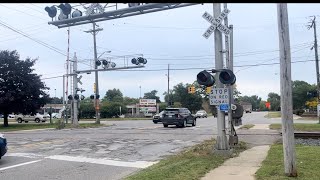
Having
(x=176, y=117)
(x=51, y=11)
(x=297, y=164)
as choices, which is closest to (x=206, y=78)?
(x=297, y=164)

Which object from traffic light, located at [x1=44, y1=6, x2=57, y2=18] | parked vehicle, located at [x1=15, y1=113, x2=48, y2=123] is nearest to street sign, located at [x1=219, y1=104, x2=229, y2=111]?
traffic light, located at [x1=44, y1=6, x2=57, y2=18]

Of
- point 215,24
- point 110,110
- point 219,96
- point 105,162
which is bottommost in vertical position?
point 105,162

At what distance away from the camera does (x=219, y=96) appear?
13117 millimetres

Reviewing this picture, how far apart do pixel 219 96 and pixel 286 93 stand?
13.7ft

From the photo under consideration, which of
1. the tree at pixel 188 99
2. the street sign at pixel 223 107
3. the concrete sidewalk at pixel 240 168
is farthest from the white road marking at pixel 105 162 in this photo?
the tree at pixel 188 99

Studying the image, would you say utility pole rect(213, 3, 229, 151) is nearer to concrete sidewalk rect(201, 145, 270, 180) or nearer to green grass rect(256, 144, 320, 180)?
concrete sidewalk rect(201, 145, 270, 180)

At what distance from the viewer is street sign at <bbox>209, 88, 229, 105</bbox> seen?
1302 cm

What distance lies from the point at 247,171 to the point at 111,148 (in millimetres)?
7838

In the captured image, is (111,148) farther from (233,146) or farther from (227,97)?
(227,97)

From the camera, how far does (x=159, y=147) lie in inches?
677

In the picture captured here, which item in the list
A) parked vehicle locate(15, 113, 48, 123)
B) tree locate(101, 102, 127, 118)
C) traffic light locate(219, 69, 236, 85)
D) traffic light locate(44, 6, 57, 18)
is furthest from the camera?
tree locate(101, 102, 127, 118)

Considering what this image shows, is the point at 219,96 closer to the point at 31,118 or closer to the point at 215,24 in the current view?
the point at 215,24

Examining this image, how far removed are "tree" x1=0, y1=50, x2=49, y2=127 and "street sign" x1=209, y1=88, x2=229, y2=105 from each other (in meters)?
32.2

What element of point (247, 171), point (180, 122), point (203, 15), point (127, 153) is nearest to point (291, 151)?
point (247, 171)
